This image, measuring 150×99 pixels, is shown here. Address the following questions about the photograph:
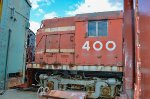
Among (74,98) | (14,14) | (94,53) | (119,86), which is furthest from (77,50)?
(74,98)

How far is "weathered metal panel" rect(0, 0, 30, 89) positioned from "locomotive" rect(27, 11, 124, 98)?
6.57ft

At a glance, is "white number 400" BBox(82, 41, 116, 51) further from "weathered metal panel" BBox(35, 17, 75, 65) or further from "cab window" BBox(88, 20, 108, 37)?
"weathered metal panel" BBox(35, 17, 75, 65)

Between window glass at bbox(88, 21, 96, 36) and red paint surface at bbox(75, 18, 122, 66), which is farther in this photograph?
window glass at bbox(88, 21, 96, 36)

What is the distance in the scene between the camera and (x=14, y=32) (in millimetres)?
5410

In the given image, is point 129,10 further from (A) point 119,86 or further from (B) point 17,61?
(A) point 119,86

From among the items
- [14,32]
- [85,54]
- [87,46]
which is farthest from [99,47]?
[14,32]

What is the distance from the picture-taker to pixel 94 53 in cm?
722

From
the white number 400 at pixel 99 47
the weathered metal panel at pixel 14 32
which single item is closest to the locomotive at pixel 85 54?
the white number 400 at pixel 99 47

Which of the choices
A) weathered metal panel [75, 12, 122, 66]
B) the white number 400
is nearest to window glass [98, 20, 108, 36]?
weathered metal panel [75, 12, 122, 66]

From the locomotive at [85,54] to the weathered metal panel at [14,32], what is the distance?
2.00 metres

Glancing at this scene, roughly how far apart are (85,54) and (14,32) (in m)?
2.84

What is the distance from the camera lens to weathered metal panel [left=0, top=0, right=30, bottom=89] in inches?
188

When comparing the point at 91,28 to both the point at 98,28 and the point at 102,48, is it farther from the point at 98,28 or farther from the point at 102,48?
the point at 102,48

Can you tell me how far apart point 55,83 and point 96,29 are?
2505 mm
